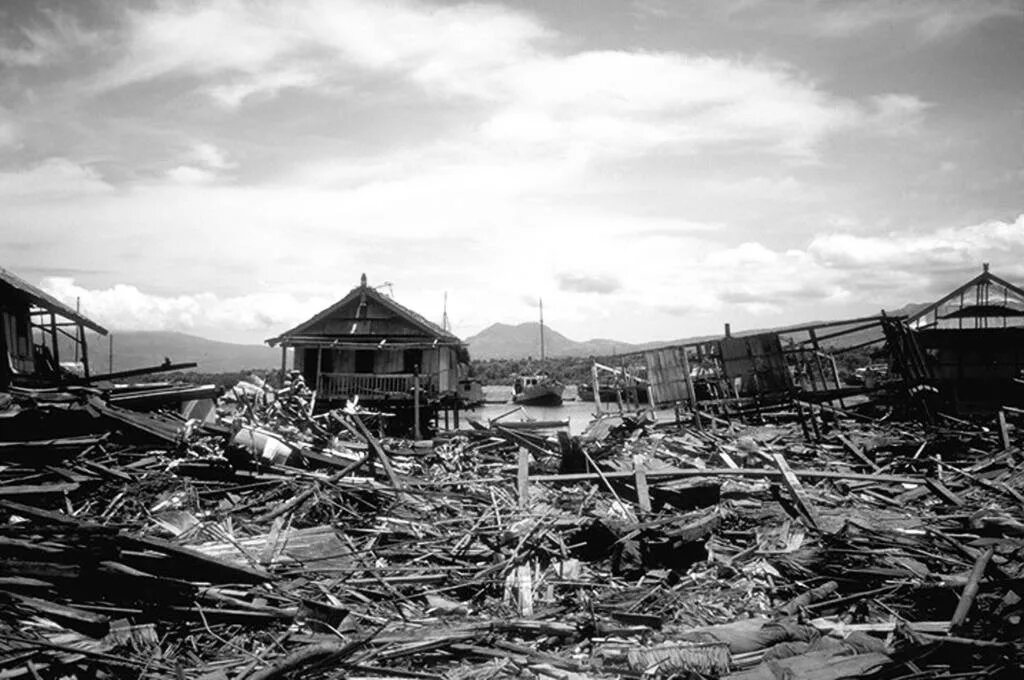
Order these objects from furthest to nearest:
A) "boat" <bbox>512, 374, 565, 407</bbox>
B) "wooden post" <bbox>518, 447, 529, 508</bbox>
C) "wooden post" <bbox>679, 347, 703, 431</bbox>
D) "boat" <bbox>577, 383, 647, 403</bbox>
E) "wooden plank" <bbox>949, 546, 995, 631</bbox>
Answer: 1. "boat" <bbox>512, 374, 565, 407</bbox>
2. "boat" <bbox>577, 383, 647, 403</bbox>
3. "wooden post" <bbox>679, 347, 703, 431</bbox>
4. "wooden post" <bbox>518, 447, 529, 508</bbox>
5. "wooden plank" <bbox>949, 546, 995, 631</bbox>

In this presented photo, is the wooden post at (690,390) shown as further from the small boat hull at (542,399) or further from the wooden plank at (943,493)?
the small boat hull at (542,399)

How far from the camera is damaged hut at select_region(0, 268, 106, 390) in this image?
17578 millimetres

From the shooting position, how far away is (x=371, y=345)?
1037 inches

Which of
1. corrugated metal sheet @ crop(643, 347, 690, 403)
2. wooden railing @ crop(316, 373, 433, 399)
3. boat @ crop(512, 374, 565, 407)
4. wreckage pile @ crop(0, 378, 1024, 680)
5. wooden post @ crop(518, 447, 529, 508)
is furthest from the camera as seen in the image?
boat @ crop(512, 374, 565, 407)

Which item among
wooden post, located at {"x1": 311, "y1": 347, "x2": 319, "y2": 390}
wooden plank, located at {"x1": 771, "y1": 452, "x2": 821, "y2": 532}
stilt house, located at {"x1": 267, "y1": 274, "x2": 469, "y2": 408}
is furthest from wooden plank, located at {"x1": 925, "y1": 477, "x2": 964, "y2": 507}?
wooden post, located at {"x1": 311, "y1": 347, "x2": 319, "y2": 390}

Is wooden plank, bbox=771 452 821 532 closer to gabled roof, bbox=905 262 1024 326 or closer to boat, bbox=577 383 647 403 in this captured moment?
boat, bbox=577 383 647 403

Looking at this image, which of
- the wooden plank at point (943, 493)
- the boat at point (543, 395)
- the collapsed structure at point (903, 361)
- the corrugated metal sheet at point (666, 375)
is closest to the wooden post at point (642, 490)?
the wooden plank at point (943, 493)

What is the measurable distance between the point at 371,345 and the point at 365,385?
1806 mm

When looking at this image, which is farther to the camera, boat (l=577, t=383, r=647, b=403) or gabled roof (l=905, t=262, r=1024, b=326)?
boat (l=577, t=383, r=647, b=403)

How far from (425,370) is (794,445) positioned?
17895 mm

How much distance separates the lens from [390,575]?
6.59 metres

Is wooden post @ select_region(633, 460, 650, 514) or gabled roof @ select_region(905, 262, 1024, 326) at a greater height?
gabled roof @ select_region(905, 262, 1024, 326)

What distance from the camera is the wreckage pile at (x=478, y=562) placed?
15.7ft

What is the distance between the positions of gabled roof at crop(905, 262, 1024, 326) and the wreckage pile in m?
14.8
